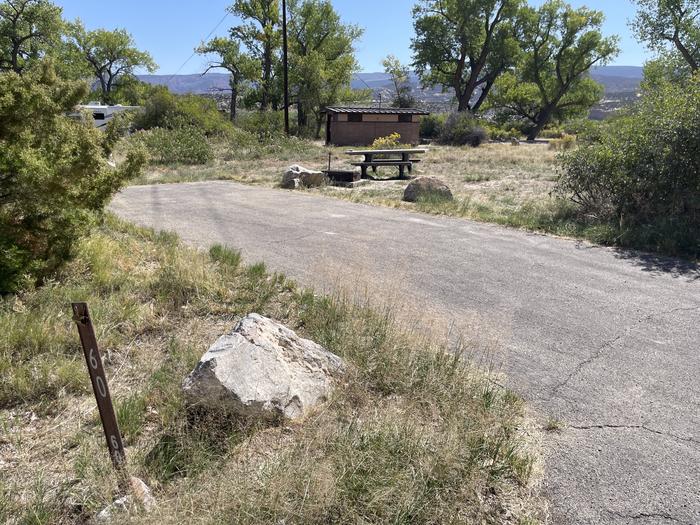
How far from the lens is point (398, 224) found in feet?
31.4

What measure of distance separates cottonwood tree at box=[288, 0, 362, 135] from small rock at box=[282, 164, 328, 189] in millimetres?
23517

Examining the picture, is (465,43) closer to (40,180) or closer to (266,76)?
(266,76)

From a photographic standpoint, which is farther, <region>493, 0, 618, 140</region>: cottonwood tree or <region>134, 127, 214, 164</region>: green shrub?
<region>493, 0, 618, 140</region>: cottonwood tree

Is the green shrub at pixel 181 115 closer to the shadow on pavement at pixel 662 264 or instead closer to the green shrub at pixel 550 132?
the shadow on pavement at pixel 662 264

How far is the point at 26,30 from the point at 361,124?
96.8 feet

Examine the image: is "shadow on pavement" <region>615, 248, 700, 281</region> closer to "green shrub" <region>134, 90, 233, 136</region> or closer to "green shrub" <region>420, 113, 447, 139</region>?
"green shrub" <region>134, 90, 233, 136</region>

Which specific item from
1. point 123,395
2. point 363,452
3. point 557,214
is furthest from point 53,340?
point 557,214

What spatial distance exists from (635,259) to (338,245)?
4.07 metres

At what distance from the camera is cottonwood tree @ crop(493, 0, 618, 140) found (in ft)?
152

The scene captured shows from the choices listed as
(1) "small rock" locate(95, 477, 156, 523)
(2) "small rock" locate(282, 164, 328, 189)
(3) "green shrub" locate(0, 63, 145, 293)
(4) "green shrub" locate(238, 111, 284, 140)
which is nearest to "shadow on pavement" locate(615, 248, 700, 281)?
(3) "green shrub" locate(0, 63, 145, 293)

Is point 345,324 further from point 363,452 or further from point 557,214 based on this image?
point 557,214

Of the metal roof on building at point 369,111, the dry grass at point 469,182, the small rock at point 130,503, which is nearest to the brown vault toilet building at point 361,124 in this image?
the metal roof on building at point 369,111

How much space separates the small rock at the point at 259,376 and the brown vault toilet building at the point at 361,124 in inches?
1090

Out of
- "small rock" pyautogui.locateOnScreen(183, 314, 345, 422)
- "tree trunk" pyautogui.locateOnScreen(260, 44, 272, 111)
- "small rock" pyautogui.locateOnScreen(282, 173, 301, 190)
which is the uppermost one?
"tree trunk" pyautogui.locateOnScreen(260, 44, 272, 111)
